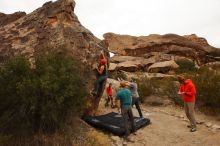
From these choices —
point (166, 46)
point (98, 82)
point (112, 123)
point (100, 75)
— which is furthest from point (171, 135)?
point (166, 46)

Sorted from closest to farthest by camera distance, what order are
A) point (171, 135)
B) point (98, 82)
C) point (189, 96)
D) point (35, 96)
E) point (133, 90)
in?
point (35, 96)
point (171, 135)
point (189, 96)
point (98, 82)
point (133, 90)

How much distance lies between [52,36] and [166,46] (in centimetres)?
3122

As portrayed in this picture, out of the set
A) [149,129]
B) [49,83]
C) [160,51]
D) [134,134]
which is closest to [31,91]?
[49,83]

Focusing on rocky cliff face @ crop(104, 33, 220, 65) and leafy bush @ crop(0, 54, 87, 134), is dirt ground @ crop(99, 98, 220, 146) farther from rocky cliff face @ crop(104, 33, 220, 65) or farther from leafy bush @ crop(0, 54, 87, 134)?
rocky cliff face @ crop(104, 33, 220, 65)

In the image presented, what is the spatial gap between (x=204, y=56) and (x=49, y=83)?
34556mm

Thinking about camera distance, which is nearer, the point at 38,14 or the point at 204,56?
the point at 38,14

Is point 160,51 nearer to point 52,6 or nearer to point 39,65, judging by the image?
point 52,6

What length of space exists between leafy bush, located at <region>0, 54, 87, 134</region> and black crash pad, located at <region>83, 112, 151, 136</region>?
1934 millimetres

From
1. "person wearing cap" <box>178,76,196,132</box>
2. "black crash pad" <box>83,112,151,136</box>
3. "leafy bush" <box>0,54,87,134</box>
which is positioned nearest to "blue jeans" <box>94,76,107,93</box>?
"black crash pad" <box>83,112,151,136</box>

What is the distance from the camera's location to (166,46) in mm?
40562

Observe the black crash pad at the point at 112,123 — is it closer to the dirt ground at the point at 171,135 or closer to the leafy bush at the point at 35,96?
the dirt ground at the point at 171,135

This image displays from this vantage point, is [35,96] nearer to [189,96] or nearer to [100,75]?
[100,75]

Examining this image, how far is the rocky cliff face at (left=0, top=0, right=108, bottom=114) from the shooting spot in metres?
10.5

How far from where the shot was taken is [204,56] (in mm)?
Result: 39906
